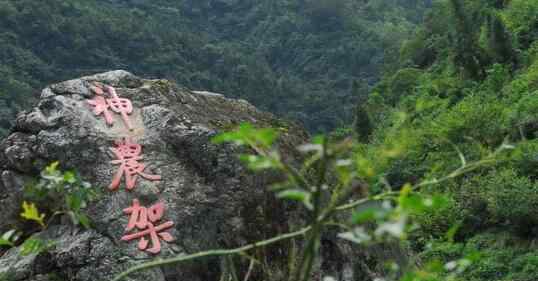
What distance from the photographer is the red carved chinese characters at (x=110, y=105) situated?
6.28 m

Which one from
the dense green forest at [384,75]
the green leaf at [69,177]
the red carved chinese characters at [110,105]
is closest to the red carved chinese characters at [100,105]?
the red carved chinese characters at [110,105]

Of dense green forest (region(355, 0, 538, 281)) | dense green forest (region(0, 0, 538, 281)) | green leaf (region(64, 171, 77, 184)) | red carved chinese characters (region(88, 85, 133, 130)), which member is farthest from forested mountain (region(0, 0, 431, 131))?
green leaf (region(64, 171, 77, 184))

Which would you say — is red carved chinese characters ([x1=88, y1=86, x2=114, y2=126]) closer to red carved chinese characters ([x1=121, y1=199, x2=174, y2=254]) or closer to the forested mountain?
red carved chinese characters ([x1=121, y1=199, x2=174, y2=254])

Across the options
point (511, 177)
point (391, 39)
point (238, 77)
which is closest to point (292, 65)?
point (391, 39)

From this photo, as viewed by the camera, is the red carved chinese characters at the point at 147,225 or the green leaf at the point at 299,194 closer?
the green leaf at the point at 299,194

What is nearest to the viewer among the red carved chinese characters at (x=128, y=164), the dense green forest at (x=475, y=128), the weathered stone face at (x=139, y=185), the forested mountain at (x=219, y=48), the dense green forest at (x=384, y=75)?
the weathered stone face at (x=139, y=185)

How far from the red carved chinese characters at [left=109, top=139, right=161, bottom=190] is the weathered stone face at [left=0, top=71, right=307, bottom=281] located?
0.05 m

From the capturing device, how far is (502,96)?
60.0ft

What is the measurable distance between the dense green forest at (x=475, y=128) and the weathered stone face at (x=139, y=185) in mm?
1220

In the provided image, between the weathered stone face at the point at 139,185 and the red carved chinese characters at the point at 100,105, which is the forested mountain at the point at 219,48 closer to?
the red carved chinese characters at the point at 100,105

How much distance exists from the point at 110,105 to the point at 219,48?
30204 millimetres

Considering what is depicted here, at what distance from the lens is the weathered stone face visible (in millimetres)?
5410

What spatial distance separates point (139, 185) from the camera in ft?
19.2

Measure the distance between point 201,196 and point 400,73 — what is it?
68.8 ft
